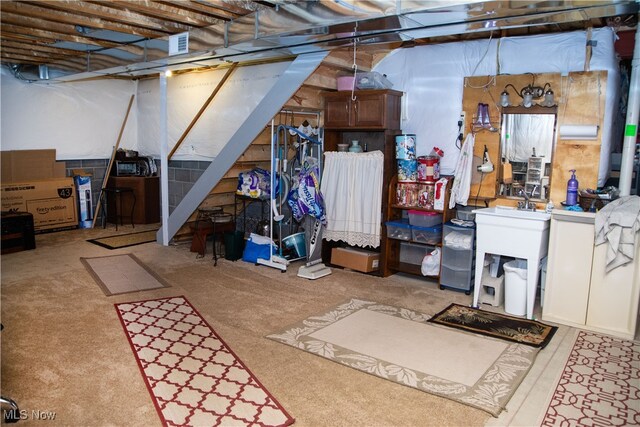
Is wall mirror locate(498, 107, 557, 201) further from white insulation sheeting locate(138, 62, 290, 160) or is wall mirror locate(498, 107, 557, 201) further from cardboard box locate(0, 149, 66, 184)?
cardboard box locate(0, 149, 66, 184)

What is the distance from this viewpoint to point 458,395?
284 centimetres

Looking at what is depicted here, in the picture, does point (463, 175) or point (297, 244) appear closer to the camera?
point (463, 175)

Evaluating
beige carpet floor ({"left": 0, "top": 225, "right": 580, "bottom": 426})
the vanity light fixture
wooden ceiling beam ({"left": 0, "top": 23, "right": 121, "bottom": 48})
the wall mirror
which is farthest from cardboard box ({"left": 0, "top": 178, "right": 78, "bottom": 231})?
the vanity light fixture

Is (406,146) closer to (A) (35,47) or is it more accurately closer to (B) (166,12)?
(B) (166,12)

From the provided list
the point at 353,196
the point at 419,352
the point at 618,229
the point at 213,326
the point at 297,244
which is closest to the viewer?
the point at 419,352

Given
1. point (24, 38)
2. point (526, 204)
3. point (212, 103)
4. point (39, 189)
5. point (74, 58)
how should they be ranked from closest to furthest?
1. point (526, 204)
2. point (24, 38)
3. point (74, 58)
4. point (212, 103)
5. point (39, 189)

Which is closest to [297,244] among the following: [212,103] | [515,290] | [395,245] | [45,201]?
[395,245]

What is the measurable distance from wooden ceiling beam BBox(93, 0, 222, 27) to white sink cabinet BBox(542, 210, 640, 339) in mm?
3368

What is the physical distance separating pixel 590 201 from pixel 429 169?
1.48 m

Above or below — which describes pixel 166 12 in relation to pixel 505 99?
above

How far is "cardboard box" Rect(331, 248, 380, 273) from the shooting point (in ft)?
17.4

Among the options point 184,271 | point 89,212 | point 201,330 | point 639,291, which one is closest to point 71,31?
point 184,271

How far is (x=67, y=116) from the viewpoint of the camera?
24.9ft

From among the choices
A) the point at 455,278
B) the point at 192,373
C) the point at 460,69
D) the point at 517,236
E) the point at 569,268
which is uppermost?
the point at 460,69
